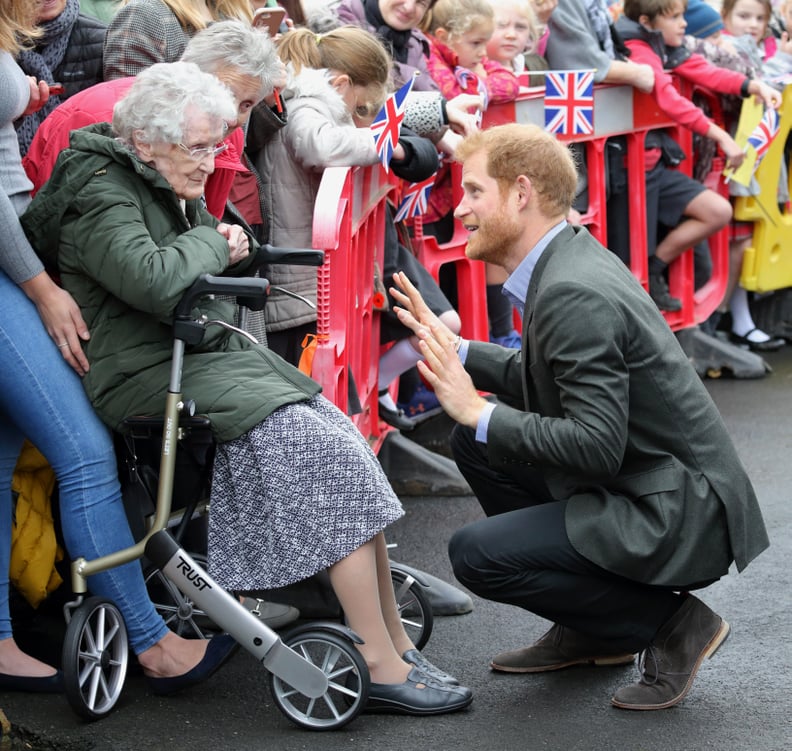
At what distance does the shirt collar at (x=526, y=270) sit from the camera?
3.80 metres

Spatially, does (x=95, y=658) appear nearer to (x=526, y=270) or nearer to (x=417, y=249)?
(x=526, y=270)

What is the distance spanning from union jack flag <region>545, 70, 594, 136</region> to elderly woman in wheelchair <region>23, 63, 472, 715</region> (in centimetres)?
326

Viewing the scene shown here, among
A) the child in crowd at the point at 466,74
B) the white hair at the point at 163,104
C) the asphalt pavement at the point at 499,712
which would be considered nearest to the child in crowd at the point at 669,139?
the child in crowd at the point at 466,74

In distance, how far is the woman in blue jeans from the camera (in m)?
3.56

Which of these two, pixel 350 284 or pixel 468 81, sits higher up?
pixel 468 81

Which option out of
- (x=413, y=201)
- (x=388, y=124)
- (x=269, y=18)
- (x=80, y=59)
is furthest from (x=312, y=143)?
(x=413, y=201)

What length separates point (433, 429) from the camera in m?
6.55

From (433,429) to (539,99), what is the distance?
1.68 metres

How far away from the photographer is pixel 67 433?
359cm

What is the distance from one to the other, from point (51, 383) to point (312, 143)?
1470mm

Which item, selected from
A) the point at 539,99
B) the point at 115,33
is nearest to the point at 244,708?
the point at 115,33

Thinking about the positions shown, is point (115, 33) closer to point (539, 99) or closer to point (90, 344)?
point (90, 344)

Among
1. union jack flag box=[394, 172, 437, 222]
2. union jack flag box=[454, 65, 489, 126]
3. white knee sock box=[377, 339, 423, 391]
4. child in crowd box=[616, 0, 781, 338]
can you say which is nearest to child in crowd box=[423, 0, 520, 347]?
union jack flag box=[454, 65, 489, 126]

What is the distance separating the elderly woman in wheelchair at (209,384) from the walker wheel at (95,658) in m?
0.33
